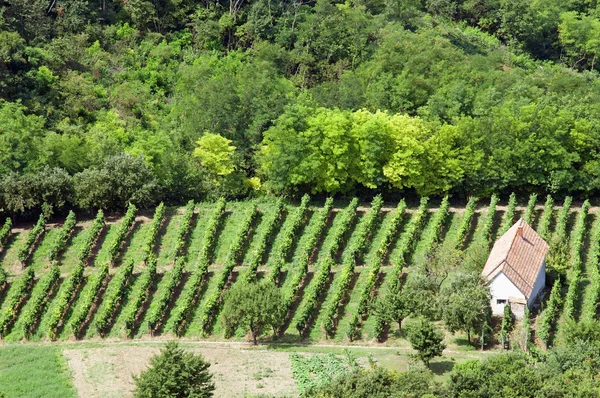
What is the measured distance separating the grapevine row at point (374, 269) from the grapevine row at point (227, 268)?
8966 millimetres

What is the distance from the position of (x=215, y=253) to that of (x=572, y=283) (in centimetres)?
2436

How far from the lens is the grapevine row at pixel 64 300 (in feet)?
230

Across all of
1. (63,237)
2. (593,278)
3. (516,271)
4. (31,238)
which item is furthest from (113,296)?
(593,278)

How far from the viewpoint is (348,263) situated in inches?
2923

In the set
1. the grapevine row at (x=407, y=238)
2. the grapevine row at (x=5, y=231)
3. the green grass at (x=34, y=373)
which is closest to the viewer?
the green grass at (x=34, y=373)

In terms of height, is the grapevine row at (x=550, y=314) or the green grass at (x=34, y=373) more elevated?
the grapevine row at (x=550, y=314)

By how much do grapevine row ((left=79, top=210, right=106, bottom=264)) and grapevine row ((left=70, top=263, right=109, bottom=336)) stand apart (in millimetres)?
1966

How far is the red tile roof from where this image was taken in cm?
6938

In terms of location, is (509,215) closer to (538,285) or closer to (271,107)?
(538,285)

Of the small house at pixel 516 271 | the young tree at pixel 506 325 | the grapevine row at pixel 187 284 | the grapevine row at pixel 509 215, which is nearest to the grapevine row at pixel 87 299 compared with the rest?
the grapevine row at pixel 187 284

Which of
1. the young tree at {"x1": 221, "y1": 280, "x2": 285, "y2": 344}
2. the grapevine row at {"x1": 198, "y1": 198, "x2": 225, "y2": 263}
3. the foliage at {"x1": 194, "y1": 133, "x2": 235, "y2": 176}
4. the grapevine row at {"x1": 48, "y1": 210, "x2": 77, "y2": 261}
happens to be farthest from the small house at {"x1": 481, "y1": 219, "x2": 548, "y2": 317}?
the grapevine row at {"x1": 48, "y1": 210, "x2": 77, "y2": 261}

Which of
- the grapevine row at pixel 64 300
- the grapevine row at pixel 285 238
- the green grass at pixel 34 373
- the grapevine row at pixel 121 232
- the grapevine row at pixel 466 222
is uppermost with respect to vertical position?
the grapevine row at pixel 466 222

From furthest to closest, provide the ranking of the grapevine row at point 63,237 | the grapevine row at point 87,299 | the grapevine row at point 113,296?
the grapevine row at point 63,237, the grapevine row at point 113,296, the grapevine row at point 87,299

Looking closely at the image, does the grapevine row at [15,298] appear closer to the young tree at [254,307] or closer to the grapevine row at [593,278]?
the young tree at [254,307]
